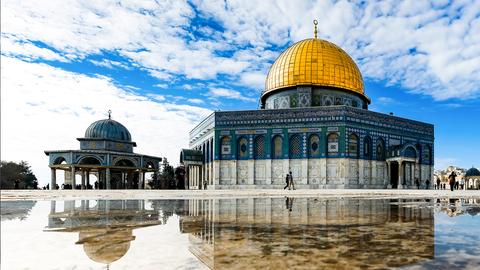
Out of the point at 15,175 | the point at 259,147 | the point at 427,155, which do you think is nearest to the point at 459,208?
the point at 259,147

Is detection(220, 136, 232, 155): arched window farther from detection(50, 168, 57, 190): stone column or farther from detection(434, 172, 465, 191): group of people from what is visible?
detection(50, 168, 57, 190): stone column

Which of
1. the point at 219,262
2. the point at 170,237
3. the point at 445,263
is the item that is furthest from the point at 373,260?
A: the point at 170,237

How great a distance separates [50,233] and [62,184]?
43.1 meters

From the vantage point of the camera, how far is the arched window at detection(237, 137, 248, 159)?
31156 mm

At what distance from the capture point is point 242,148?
31328 millimetres

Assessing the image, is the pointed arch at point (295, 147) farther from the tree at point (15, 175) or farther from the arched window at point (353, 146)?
the tree at point (15, 175)

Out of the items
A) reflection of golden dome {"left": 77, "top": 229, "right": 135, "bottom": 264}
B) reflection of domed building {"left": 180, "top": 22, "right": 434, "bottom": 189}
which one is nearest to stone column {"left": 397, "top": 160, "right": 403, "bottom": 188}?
reflection of domed building {"left": 180, "top": 22, "right": 434, "bottom": 189}

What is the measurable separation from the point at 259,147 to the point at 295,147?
3053 millimetres

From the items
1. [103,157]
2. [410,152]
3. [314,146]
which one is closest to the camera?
[314,146]

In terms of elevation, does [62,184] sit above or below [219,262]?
below

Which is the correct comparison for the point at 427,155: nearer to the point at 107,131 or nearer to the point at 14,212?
the point at 107,131

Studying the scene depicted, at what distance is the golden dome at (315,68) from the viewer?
3253cm

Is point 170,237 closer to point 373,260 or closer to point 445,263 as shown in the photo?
point 373,260

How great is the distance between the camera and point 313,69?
32.6 m
